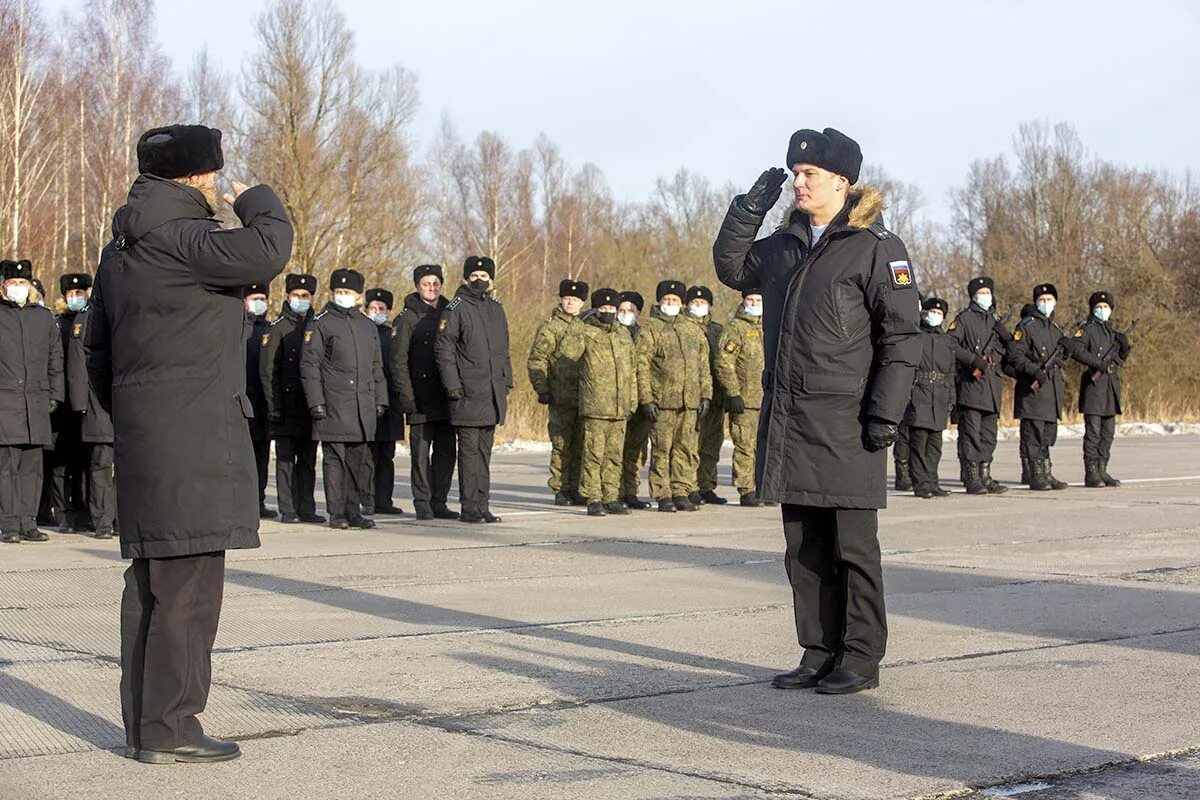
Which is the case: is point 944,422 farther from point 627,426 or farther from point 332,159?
point 332,159

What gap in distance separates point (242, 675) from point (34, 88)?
4532 centimetres

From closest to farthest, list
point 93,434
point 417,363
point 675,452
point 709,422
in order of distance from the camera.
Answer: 1. point 93,434
2. point 417,363
3. point 675,452
4. point 709,422

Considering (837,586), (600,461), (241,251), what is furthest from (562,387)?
(241,251)

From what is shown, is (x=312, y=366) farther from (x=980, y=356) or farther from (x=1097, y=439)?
(x=1097, y=439)

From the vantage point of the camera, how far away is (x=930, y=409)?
698 inches

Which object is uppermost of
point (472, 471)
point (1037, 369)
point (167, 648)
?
point (1037, 369)

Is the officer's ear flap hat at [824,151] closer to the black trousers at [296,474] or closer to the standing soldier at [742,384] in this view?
the black trousers at [296,474]

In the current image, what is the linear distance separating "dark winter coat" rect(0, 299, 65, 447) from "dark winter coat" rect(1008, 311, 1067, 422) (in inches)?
392

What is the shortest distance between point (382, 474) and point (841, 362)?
31.5 feet

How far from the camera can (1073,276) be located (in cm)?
5206

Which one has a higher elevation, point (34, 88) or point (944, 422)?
point (34, 88)

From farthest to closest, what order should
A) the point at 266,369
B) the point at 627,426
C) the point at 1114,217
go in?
the point at 1114,217, the point at 627,426, the point at 266,369

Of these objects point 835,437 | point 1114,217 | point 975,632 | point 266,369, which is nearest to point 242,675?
point 835,437

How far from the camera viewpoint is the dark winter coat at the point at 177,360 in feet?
18.3
